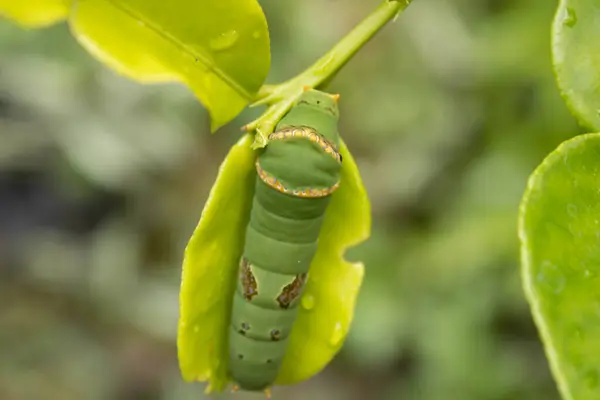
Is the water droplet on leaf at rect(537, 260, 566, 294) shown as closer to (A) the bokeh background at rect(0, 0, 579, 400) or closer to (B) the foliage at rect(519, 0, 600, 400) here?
(B) the foliage at rect(519, 0, 600, 400)

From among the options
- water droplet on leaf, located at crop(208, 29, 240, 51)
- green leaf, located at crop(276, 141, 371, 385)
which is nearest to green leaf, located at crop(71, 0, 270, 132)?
water droplet on leaf, located at crop(208, 29, 240, 51)

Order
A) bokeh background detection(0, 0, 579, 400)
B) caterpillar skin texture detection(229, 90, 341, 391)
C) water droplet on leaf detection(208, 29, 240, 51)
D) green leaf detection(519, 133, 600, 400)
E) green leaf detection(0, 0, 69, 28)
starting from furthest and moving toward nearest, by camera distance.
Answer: bokeh background detection(0, 0, 579, 400)
caterpillar skin texture detection(229, 90, 341, 391)
water droplet on leaf detection(208, 29, 240, 51)
green leaf detection(0, 0, 69, 28)
green leaf detection(519, 133, 600, 400)

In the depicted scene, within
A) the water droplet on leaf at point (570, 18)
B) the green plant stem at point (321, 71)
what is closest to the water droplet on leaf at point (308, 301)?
the green plant stem at point (321, 71)

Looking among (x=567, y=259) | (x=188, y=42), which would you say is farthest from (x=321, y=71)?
(x=567, y=259)

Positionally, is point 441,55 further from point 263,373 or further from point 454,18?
Answer: point 263,373

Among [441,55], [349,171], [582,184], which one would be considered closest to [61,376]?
[441,55]

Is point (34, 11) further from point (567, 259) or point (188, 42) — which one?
point (567, 259)
